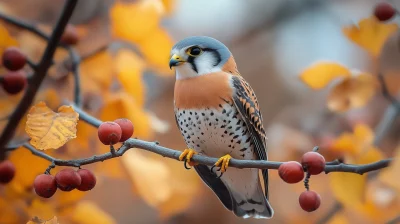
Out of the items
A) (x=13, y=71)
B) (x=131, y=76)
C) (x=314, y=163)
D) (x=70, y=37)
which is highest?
(x=70, y=37)

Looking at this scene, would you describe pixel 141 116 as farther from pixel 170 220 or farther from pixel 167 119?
pixel 167 119

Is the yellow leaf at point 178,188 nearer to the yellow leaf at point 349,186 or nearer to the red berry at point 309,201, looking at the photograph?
the yellow leaf at point 349,186

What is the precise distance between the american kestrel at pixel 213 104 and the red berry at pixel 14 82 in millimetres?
523

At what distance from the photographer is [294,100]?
21.0 feet

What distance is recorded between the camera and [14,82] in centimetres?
216

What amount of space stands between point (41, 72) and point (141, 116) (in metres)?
0.46

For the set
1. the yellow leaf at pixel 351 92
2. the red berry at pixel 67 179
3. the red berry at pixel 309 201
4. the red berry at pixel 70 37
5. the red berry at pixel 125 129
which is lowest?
the red berry at pixel 309 201

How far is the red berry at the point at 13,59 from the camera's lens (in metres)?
2.17

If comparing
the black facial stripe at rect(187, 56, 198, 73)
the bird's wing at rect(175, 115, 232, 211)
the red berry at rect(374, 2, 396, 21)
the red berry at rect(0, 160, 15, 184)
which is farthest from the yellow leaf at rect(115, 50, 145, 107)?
the red berry at rect(374, 2, 396, 21)

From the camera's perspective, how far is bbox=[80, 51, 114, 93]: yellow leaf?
8.48ft

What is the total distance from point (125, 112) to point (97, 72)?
286 mm

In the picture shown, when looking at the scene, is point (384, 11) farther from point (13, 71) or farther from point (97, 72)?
point (13, 71)

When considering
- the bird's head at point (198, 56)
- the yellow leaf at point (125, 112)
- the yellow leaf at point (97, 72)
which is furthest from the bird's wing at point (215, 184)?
the yellow leaf at point (97, 72)

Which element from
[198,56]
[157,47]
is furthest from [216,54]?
[157,47]
